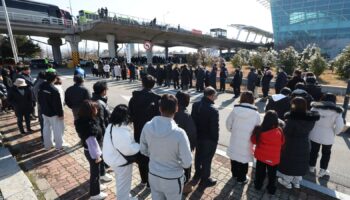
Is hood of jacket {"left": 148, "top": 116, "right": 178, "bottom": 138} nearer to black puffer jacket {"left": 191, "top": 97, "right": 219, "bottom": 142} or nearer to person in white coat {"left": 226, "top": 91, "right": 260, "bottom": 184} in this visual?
black puffer jacket {"left": 191, "top": 97, "right": 219, "bottom": 142}

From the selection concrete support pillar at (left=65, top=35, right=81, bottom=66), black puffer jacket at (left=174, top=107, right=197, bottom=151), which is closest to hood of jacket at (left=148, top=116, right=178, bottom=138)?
black puffer jacket at (left=174, top=107, right=197, bottom=151)

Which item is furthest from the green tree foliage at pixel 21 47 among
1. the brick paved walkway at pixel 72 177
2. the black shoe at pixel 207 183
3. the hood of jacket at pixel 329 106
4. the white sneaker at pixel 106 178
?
the hood of jacket at pixel 329 106

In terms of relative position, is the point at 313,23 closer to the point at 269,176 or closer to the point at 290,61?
the point at 290,61

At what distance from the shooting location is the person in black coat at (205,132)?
349 cm

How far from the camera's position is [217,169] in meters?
4.54

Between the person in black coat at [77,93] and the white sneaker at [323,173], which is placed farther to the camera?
the person in black coat at [77,93]

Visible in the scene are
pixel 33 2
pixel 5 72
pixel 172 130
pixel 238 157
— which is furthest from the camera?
pixel 33 2

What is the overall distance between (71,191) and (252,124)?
3142 millimetres

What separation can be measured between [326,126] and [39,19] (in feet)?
111

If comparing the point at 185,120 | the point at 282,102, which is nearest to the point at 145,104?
the point at 185,120

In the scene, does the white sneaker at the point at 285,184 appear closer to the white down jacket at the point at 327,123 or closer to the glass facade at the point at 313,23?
the white down jacket at the point at 327,123

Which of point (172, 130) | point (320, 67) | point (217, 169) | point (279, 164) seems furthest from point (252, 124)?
point (320, 67)

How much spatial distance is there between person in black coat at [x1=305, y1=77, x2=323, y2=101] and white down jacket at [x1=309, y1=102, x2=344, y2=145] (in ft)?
5.93

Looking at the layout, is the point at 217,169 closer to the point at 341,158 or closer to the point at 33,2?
the point at 341,158
